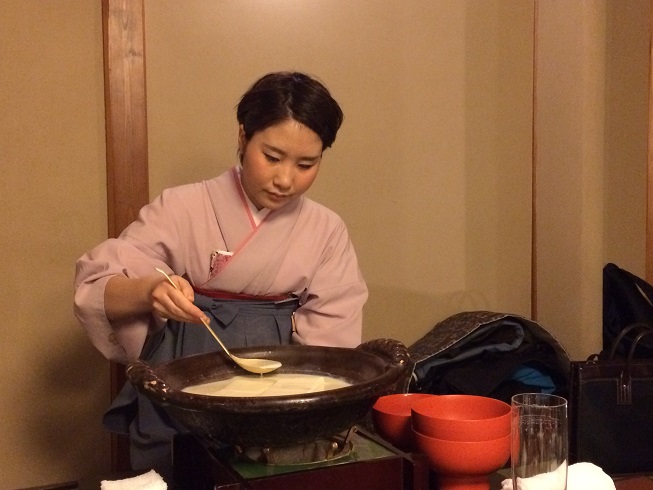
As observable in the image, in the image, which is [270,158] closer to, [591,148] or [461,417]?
[461,417]

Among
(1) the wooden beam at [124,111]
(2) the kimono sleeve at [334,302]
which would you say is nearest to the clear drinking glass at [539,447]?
(2) the kimono sleeve at [334,302]

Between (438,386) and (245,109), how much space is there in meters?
1.30

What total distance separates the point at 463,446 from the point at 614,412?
123 centimetres

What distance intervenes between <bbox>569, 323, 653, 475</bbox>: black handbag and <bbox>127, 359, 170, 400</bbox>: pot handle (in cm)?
154

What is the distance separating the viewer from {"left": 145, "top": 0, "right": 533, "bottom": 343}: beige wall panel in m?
2.57

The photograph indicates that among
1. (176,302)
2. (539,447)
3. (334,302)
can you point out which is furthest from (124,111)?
(539,447)

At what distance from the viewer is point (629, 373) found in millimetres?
2268

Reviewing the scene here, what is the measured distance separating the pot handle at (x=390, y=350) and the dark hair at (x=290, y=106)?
0.60 m

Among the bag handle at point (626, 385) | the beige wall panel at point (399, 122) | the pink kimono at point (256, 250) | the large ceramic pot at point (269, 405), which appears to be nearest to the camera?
the large ceramic pot at point (269, 405)

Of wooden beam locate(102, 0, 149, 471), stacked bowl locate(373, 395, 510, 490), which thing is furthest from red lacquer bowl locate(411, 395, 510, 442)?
wooden beam locate(102, 0, 149, 471)

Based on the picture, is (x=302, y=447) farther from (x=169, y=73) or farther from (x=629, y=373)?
(x=169, y=73)

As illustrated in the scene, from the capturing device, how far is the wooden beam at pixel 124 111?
2414mm

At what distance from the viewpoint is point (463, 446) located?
126 centimetres

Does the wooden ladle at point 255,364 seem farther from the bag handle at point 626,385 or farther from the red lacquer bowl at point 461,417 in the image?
the bag handle at point 626,385
